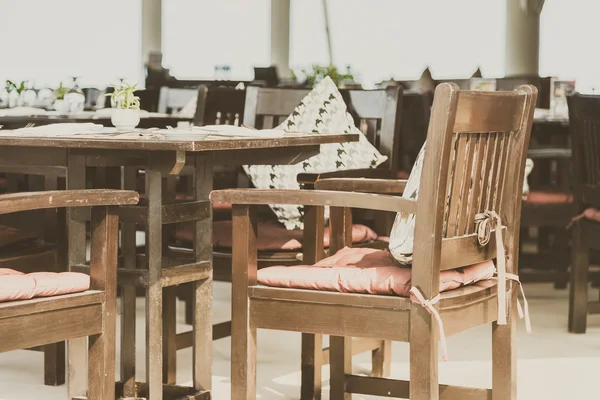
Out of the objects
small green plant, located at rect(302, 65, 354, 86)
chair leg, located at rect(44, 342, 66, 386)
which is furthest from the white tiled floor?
small green plant, located at rect(302, 65, 354, 86)

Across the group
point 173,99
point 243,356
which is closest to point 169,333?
point 243,356

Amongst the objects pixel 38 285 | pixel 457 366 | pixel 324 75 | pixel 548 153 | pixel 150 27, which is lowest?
pixel 457 366

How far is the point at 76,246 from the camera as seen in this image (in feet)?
9.29

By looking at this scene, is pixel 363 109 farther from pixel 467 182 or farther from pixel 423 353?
pixel 423 353

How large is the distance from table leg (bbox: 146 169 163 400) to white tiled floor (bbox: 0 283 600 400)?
488 millimetres

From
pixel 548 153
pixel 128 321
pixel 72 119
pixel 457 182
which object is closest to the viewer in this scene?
pixel 457 182

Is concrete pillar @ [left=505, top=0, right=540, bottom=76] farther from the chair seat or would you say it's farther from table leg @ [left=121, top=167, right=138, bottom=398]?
the chair seat

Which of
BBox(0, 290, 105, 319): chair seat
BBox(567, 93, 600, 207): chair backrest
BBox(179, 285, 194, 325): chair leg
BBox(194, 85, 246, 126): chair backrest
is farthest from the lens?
BBox(179, 285, 194, 325): chair leg

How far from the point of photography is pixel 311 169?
386cm

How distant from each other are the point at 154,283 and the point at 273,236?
0.70 metres

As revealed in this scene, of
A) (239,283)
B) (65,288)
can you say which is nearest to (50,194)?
(65,288)

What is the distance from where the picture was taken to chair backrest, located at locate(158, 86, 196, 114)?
5.46m

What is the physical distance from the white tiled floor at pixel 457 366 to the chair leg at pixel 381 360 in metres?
0.11

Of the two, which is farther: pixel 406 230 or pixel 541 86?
pixel 541 86
